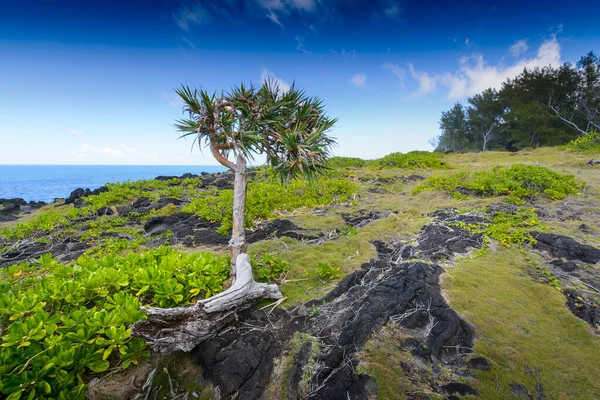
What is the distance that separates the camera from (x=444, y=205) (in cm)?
980

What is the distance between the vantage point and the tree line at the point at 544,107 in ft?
96.5

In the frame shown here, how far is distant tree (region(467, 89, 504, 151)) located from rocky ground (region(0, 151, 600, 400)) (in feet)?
148

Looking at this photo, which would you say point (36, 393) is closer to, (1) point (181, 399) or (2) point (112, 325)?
(2) point (112, 325)

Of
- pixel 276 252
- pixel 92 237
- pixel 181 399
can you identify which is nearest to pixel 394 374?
pixel 181 399

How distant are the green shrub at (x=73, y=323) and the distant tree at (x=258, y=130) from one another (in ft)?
4.86

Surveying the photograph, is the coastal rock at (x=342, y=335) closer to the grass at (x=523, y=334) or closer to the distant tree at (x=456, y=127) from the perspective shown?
the grass at (x=523, y=334)

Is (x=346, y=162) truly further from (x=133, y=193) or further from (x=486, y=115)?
(x=486, y=115)

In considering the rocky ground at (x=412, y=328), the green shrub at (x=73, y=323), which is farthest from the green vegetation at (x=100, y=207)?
the rocky ground at (x=412, y=328)

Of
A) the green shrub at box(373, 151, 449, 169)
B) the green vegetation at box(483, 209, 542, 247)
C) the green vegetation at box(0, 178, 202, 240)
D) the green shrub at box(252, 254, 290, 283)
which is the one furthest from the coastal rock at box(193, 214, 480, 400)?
the green shrub at box(373, 151, 449, 169)

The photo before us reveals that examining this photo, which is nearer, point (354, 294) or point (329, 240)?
point (354, 294)

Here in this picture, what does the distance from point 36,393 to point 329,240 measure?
19.7 ft

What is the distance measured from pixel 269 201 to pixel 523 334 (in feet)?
30.2

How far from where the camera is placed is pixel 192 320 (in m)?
2.86

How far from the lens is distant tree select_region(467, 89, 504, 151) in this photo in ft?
136
